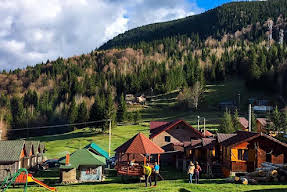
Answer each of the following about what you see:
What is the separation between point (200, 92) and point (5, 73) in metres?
134

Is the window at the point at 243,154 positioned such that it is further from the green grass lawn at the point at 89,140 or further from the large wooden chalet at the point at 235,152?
the green grass lawn at the point at 89,140

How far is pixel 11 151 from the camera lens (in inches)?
1738

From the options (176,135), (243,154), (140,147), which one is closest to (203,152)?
(243,154)

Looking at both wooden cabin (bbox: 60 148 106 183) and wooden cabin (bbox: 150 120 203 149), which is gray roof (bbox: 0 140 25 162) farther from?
wooden cabin (bbox: 150 120 203 149)

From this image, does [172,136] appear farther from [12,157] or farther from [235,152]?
[12,157]

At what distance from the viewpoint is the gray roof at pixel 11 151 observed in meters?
43.1

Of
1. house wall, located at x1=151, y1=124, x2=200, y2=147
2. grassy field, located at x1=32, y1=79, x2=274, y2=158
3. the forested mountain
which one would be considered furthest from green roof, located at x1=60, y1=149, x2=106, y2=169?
the forested mountain

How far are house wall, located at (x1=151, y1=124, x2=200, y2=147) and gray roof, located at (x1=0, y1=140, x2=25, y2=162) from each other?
2232 cm

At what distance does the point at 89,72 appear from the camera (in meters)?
186

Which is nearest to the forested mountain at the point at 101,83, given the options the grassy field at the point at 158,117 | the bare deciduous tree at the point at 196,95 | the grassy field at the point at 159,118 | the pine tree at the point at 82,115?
the pine tree at the point at 82,115

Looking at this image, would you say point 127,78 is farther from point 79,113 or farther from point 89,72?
point 79,113

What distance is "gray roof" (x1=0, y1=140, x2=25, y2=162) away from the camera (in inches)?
1695

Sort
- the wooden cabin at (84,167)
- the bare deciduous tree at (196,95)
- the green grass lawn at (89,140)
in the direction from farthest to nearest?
the bare deciduous tree at (196,95), the green grass lawn at (89,140), the wooden cabin at (84,167)

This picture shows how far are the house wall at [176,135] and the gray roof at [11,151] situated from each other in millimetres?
22322
